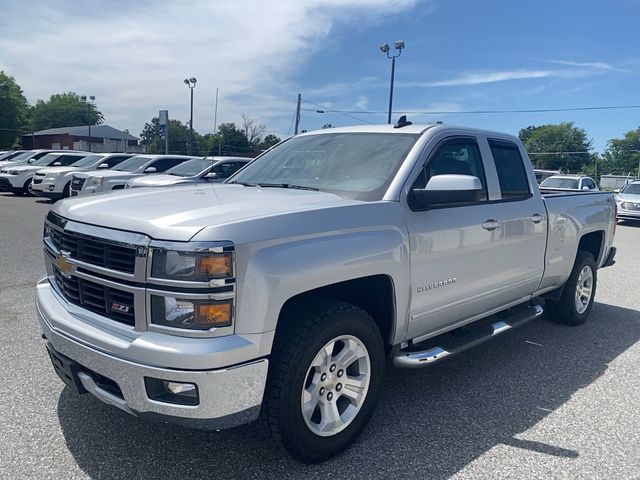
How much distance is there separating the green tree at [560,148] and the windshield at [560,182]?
85.6 meters

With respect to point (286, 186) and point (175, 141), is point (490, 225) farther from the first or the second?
point (175, 141)

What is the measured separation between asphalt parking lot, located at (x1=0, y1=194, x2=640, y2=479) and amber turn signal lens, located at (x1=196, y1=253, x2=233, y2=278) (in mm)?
1142

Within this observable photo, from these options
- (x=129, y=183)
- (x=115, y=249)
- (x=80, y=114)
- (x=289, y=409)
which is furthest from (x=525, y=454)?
(x=80, y=114)

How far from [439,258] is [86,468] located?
2.38 m

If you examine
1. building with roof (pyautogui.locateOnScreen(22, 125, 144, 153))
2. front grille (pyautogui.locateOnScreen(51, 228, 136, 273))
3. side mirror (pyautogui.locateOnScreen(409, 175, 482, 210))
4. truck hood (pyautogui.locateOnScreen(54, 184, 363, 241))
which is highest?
building with roof (pyautogui.locateOnScreen(22, 125, 144, 153))

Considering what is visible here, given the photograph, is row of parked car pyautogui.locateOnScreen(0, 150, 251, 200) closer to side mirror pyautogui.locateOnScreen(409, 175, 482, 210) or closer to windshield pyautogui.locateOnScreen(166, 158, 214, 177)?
windshield pyautogui.locateOnScreen(166, 158, 214, 177)

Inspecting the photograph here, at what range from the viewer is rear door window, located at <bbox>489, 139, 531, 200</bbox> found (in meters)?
4.34

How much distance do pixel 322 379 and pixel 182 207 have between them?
Result: 1.20 meters

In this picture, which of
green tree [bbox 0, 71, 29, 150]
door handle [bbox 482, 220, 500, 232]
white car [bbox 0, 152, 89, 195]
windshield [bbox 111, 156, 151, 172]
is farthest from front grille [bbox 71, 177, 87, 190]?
green tree [bbox 0, 71, 29, 150]

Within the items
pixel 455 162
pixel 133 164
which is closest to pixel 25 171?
pixel 133 164

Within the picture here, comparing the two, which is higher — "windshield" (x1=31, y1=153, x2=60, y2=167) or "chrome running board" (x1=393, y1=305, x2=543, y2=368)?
"windshield" (x1=31, y1=153, x2=60, y2=167)

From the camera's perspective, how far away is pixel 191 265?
7.81ft

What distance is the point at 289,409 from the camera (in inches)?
105

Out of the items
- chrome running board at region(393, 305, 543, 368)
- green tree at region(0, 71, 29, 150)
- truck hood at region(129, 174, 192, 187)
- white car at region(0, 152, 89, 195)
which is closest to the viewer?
chrome running board at region(393, 305, 543, 368)
